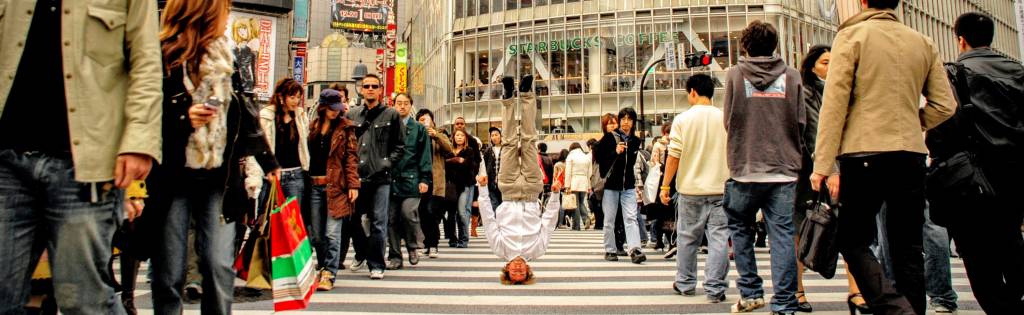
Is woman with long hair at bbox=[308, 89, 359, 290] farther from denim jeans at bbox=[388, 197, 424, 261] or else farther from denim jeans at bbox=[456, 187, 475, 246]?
denim jeans at bbox=[456, 187, 475, 246]

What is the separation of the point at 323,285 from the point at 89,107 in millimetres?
3954

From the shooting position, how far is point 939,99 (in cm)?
352

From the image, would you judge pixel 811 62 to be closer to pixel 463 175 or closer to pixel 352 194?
pixel 352 194

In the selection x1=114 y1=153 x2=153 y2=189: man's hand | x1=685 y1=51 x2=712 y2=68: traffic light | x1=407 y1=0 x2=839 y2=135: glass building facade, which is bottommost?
x1=114 y1=153 x2=153 y2=189: man's hand

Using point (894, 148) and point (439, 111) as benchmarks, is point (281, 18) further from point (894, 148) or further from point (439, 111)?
point (894, 148)

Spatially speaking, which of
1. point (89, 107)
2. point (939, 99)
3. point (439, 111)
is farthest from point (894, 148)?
point (439, 111)

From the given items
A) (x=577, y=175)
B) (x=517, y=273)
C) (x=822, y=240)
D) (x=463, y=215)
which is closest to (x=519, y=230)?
(x=517, y=273)

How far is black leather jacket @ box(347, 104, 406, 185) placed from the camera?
6766mm

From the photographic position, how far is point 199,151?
289 centimetres

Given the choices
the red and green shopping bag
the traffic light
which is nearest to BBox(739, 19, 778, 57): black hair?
the red and green shopping bag

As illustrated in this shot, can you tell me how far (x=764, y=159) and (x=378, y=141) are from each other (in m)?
3.93

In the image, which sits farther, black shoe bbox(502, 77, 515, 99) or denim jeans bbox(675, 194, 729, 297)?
black shoe bbox(502, 77, 515, 99)

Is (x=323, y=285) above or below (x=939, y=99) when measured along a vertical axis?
below

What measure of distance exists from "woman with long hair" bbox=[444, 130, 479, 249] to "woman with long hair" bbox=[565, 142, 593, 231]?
2768mm
